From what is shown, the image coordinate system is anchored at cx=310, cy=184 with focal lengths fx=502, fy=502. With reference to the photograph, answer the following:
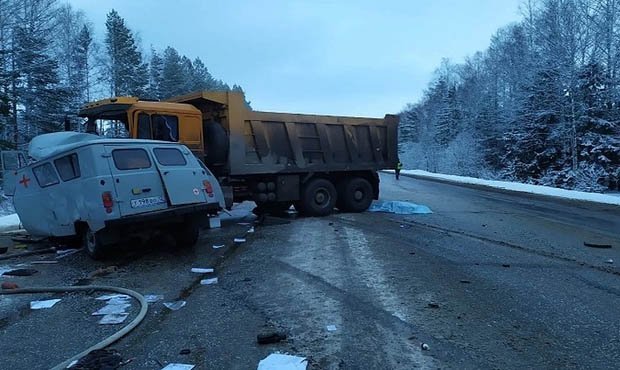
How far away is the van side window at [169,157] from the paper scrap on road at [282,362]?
5.09 metres

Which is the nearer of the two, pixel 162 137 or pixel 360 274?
pixel 360 274

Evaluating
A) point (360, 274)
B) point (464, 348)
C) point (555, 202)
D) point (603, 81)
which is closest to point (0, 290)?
point (360, 274)

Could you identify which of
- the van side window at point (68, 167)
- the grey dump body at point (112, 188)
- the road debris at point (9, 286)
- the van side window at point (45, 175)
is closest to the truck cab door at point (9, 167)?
the grey dump body at point (112, 188)

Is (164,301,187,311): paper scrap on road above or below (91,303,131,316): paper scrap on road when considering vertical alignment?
below

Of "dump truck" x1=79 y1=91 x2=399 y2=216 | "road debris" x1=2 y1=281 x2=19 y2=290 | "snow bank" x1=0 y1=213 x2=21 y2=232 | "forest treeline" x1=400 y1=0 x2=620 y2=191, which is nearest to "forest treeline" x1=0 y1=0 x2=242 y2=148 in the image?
"snow bank" x1=0 y1=213 x2=21 y2=232

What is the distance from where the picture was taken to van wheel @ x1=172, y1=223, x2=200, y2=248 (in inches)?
346

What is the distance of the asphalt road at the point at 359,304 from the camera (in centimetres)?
401

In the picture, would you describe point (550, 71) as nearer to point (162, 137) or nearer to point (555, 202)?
point (555, 202)

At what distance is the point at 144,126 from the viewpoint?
10258mm

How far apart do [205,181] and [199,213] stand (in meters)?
0.57

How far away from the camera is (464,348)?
4062 mm

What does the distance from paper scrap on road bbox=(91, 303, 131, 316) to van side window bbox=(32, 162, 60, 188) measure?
3.50m

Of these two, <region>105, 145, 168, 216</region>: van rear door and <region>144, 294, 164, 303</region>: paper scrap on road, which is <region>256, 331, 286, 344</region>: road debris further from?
<region>105, 145, 168, 216</region>: van rear door

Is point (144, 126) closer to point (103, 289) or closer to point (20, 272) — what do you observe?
point (20, 272)
